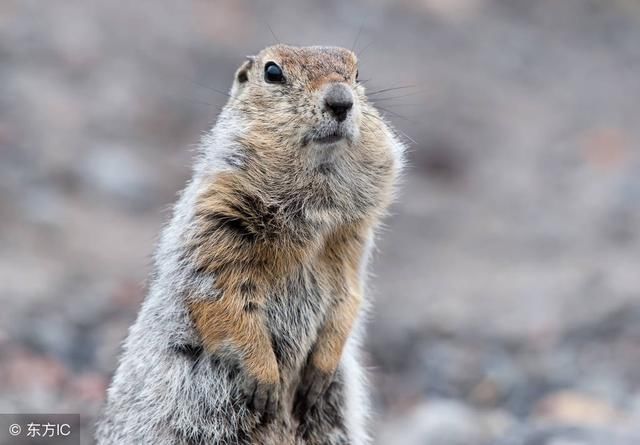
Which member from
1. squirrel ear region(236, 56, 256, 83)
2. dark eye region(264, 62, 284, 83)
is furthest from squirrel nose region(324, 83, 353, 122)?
squirrel ear region(236, 56, 256, 83)

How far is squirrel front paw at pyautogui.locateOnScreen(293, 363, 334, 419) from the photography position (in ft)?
17.5

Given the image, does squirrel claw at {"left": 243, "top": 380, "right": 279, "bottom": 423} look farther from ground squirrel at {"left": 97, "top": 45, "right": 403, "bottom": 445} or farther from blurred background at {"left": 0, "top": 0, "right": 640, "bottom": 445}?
blurred background at {"left": 0, "top": 0, "right": 640, "bottom": 445}

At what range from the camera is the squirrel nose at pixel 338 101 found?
15.8ft

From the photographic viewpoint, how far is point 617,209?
38.8 ft

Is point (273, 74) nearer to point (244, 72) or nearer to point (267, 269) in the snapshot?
point (244, 72)

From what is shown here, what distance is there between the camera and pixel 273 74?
5.21m

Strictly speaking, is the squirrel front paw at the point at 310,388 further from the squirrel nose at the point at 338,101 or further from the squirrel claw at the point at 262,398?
the squirrel nose at the point at 338,101

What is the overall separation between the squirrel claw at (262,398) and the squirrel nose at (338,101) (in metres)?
1.29

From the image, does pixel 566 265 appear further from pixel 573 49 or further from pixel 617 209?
pixel 573 49

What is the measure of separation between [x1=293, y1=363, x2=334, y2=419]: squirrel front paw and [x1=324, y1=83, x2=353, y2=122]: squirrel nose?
1281mm

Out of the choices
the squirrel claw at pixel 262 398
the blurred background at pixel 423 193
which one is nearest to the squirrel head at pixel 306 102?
the blurred background at pixel 423 193

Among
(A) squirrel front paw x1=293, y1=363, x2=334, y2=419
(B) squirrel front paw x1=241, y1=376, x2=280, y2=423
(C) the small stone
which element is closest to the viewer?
(B) squirrel front paw x1=241, y1=376, x2=280, y2=423

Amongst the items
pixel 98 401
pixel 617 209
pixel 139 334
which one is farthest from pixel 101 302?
pixel 617 209

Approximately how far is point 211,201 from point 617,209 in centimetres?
775
